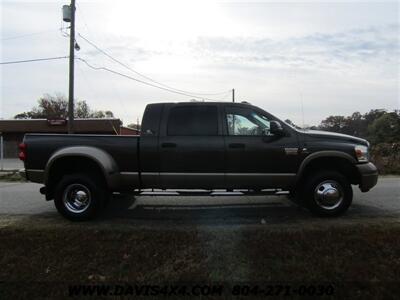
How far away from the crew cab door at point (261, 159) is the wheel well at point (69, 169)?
2.19 meters

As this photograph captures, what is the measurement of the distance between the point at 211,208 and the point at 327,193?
2.17 m

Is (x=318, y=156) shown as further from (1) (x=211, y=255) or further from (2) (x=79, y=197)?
(2) (x=79, y=197)

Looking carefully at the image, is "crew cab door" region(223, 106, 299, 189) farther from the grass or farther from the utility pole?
the utility pole

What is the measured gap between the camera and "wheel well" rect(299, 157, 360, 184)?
6898 mm

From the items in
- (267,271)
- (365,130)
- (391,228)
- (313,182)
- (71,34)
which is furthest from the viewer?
(365,130)

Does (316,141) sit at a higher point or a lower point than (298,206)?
higher

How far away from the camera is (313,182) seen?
22.2 ft

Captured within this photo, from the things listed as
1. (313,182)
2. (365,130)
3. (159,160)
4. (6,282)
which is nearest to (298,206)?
(313,182)

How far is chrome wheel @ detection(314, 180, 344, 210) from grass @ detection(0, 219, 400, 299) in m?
0.60

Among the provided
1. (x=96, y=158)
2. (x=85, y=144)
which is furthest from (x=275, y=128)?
(x=85, y=144)

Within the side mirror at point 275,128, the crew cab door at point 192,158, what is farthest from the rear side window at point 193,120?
the side mirror at point 275,128

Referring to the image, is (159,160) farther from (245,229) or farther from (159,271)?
(159,271)

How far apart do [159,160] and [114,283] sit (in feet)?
8.51

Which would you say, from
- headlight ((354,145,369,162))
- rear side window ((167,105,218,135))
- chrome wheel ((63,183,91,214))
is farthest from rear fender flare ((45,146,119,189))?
headlight ((354,145,369,162))
